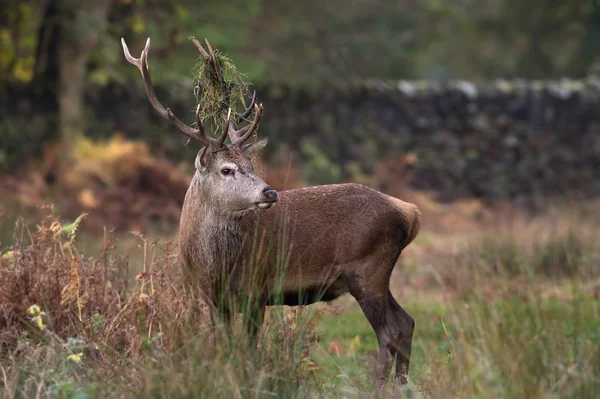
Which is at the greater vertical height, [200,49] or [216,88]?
[200,49]

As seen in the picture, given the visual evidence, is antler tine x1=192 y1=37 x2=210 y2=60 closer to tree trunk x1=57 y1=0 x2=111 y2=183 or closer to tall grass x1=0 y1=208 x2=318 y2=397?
tall grass x1=0 y1=208 x2=318 y2=397

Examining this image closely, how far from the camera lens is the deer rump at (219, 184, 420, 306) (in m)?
6.05

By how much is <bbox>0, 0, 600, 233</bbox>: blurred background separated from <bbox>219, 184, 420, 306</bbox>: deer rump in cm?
607

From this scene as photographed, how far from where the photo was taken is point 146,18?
1566 centimetres

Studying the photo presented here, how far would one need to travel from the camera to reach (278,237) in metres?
6.11

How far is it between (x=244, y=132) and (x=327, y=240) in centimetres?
89

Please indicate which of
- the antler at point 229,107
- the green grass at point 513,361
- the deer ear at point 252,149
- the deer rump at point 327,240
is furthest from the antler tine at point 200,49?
the green grass at point 513,361

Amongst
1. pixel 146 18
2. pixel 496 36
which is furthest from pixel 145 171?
pixel 496 36

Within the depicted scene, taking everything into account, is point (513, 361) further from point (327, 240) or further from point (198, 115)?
point (198, 115)

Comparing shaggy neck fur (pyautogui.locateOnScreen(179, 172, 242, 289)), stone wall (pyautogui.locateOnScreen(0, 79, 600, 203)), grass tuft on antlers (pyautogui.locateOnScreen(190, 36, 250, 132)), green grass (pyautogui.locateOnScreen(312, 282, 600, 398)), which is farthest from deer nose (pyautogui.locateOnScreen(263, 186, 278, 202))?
stone wall (pyautogui.locateOnScreen(0, 79, 600, 203))

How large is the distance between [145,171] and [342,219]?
835 cm

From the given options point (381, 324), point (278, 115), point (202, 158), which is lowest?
point (278, 115)

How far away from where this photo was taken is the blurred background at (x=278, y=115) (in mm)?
14148

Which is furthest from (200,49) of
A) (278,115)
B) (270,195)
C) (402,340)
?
(278,115)
